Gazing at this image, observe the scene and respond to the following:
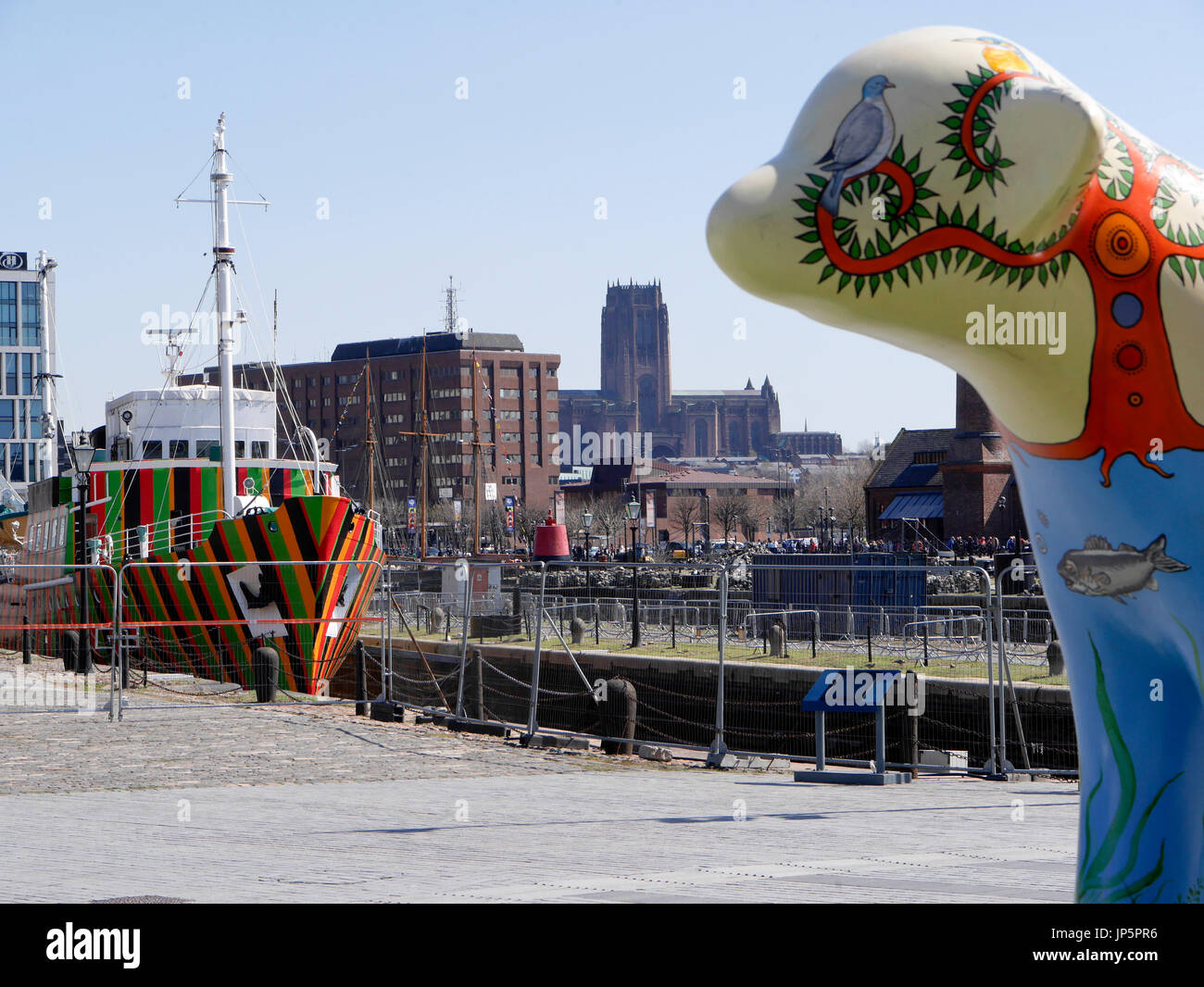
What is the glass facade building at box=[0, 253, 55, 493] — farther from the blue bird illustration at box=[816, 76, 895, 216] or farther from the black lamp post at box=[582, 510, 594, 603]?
the blue bird illustration at box=[816, 76, 895, 216]

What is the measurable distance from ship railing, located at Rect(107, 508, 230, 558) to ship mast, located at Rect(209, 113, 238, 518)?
0.83 metres

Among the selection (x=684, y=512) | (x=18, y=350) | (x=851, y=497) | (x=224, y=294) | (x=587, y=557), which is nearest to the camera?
(x=224, y=294)

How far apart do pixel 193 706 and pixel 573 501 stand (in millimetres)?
108412

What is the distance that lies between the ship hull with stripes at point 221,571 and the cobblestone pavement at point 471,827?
8.70 metres

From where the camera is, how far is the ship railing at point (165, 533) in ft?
88.4

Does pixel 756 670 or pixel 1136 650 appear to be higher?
pixel 1136 650

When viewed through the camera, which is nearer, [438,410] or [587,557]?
[587,557]

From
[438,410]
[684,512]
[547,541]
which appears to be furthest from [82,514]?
[438,410]

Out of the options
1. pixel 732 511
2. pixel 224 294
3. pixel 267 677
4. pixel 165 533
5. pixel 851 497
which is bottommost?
pixel 267 677

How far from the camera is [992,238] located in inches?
143

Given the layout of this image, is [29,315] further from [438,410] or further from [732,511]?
[732,511]

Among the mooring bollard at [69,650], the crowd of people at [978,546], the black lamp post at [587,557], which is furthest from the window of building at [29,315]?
the mooring bollard at [69,650]

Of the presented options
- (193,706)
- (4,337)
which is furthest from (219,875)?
(4,337)

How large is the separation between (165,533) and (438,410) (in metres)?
98.5
